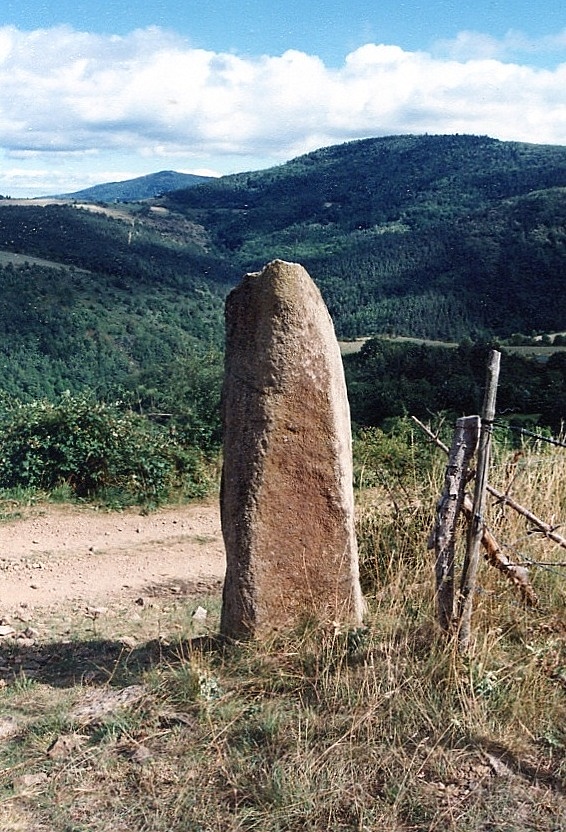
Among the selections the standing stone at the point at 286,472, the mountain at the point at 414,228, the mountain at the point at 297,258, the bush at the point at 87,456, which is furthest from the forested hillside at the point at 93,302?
the standing stone at the point at 286,472

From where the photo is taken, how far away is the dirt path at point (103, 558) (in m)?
6.54

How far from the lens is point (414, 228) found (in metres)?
80.1

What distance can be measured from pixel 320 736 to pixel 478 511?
4.22 ft

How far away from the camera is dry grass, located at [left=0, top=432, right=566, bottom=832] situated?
3.08 metres

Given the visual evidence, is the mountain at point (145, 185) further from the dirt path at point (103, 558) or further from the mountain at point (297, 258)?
the dirt path at point (103, 558)

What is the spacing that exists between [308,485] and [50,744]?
1.84m

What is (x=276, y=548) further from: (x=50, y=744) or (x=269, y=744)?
(x=50, y=744)

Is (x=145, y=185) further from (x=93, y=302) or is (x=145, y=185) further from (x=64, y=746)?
(x=64, y=746)

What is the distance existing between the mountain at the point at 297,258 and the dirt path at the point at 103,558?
23.3ft

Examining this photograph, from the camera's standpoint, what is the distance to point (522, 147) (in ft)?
334

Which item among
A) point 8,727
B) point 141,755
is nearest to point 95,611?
point 8,727

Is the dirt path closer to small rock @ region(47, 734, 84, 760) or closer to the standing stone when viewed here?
the standing stone

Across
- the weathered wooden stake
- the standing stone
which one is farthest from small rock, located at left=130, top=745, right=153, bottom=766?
the weathered wooden stake

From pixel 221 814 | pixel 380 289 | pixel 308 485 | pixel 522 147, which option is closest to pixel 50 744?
pixel 221 814
